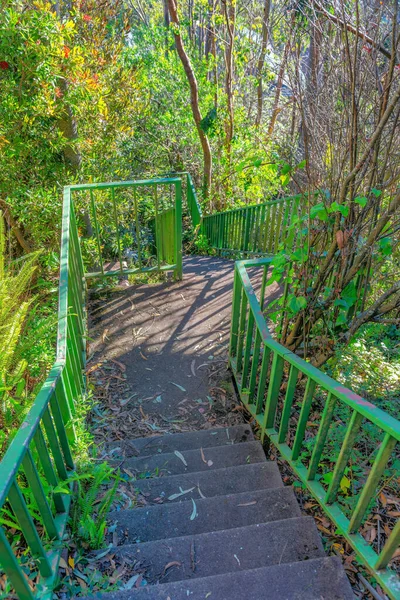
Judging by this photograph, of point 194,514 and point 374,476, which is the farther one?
point 194,514

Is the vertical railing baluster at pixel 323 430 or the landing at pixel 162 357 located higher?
the vertical railing baluster at pixel 323 430

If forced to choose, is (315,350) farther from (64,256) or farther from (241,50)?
(241,50)

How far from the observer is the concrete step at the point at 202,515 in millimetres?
2047

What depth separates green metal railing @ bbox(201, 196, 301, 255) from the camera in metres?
5.38

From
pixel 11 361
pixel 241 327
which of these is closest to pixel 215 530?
pixel 241 327

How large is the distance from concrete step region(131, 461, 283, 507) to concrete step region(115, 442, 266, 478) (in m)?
0.14

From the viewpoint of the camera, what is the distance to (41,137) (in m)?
4.13

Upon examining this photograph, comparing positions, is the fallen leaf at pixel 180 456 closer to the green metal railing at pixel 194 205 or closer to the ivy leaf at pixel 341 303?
the ivy leaf at pixel 341 303

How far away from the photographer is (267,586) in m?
1.63

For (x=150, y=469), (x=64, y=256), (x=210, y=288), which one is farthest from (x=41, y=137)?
(x=150, y=469)

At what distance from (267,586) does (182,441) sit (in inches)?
53.5

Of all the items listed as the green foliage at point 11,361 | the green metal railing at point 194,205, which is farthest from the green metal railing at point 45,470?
the green metal railing at point 194,205

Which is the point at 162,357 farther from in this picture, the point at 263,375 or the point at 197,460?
the point at 263,375

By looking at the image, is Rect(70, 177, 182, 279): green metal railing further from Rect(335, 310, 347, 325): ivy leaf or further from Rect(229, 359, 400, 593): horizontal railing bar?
Rect(229, 359, 400, 593): horizontal railing bar
